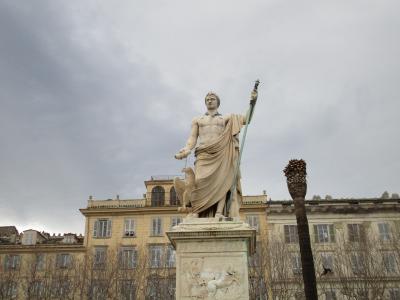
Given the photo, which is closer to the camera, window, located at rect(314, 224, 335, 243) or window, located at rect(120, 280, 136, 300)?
window, located at rect(120, 280, 136, 300)

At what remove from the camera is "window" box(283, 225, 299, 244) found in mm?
52531

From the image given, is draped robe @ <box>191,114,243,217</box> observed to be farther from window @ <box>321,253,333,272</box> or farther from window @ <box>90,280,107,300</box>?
window @ <box>321,253,333,272</box>

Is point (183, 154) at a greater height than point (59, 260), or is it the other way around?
point (59, 260)

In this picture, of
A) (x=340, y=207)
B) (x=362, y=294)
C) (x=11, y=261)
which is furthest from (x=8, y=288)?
(x=340, y=207)

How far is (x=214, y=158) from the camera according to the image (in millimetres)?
10875

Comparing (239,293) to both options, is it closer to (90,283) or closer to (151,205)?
(90,283)

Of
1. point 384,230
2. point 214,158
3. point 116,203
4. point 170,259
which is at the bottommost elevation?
point 214,158

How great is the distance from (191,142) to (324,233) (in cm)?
4475

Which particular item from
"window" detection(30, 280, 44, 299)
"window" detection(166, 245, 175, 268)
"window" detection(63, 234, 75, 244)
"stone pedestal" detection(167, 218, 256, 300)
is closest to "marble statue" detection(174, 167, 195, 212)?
"stone pedestal" detection(167, 218, 256, 300)

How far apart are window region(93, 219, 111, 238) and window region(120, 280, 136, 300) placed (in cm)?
1352

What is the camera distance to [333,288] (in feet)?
152

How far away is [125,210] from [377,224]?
28.5m

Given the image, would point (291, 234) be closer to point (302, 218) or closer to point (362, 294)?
point (362, 294)

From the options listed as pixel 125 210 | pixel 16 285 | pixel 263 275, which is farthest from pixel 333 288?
pixel 16 285
